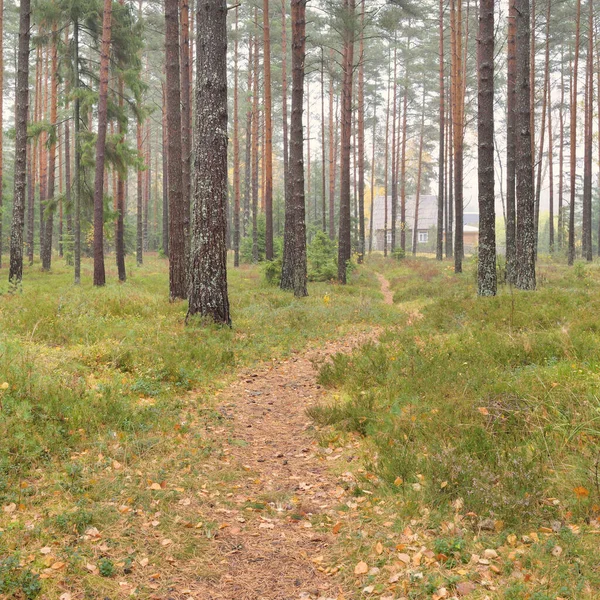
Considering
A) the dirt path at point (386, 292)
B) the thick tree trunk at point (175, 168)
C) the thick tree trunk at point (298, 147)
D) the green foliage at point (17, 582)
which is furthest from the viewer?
the dirt path at point (386, 292)

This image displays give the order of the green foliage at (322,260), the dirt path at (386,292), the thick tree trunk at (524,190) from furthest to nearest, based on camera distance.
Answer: the green foliage at (322,260)
the dirt path at (386,292)
the thick tree trunk at (524,190)

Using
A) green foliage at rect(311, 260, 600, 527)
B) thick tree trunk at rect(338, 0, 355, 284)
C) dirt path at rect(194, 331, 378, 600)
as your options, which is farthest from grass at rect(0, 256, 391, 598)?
thick tree trunk at rect(338, 0, 355, 284)

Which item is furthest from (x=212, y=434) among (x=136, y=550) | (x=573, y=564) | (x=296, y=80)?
(x=296, y=80)

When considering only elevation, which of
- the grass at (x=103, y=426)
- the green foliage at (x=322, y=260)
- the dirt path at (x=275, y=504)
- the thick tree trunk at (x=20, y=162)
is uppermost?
the thick tree trunk at (x=20, y=162)

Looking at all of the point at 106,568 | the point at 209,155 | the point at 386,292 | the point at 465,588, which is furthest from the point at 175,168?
the point at 465,588

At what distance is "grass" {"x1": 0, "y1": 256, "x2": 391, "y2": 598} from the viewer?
3.66 metres

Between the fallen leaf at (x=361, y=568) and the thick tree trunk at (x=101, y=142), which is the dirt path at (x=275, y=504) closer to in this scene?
the fallen leaf at (x=361, y=568)

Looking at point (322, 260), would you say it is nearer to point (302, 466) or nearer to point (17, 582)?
point (302, 466)

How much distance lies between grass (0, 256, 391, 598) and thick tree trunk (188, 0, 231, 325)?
3.62 ft

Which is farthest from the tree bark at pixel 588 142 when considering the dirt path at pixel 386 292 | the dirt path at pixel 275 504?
the dirt path at pixel 275 504

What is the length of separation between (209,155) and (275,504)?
716 cm

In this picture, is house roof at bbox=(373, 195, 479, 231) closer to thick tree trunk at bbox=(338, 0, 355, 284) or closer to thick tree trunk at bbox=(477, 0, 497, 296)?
thick tree trunk at bbox=(338, 0, 355, 284)

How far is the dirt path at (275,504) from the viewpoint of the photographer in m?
3.54

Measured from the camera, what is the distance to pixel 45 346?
7594 mm
